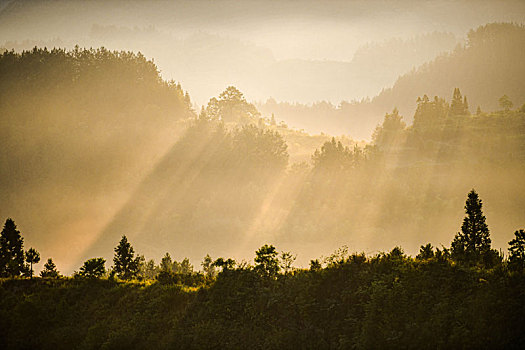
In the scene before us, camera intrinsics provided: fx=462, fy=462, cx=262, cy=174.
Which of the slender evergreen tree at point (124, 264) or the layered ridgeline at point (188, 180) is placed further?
the layered ridgeline at point (188, 180)

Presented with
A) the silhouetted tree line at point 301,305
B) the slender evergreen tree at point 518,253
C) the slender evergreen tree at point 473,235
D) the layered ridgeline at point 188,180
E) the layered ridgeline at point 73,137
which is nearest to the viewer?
the silhouetted tree line at point 301,305

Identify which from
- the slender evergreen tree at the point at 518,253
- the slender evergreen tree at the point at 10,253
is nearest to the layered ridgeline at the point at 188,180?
the slender evergreen tree at the point at 10,253

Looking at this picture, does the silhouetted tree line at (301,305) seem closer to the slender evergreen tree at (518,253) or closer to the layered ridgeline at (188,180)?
the slender evergreen tree at (518,253)

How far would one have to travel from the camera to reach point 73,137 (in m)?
103

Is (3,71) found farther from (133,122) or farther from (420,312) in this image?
(420,312)

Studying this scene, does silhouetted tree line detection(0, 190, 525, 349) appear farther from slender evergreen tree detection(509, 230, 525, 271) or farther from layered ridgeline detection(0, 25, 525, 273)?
layered ridgeline detection(0, 25, 525, 273)

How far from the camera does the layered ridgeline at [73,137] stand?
92.6m

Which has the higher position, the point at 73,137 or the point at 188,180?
the point at 73,137

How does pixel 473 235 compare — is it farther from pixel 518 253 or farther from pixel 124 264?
pixel 124 264

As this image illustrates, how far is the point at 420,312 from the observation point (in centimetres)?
2006

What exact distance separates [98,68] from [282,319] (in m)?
109

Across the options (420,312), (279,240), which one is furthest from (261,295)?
(279,240)

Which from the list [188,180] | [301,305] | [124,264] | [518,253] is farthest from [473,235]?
[188,180]

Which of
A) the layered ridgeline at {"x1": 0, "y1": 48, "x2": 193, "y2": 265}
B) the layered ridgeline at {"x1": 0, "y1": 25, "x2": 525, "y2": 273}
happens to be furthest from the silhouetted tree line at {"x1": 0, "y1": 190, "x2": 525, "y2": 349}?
A: the layered ridgeline at {"x1": 0, "y1": 48, "x2": 193, "y2": 265}
